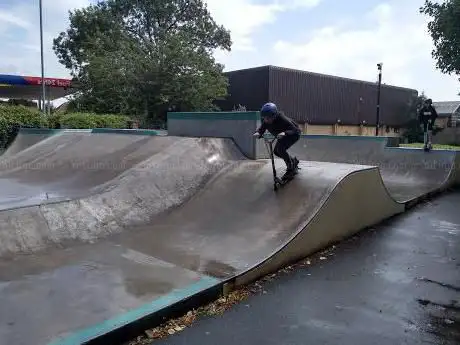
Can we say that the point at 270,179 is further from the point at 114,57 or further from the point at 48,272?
the point at 114,57

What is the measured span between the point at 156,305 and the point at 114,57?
24.9 meters

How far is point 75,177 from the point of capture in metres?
8.17

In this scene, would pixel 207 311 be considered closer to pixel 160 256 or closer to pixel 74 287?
pixel 160 256

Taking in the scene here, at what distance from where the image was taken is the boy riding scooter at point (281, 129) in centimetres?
644

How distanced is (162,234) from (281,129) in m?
2.74

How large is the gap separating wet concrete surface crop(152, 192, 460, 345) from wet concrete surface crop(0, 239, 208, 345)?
623mm

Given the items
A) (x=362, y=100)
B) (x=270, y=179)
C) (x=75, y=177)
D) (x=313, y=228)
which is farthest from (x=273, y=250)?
(x=362, y=100)

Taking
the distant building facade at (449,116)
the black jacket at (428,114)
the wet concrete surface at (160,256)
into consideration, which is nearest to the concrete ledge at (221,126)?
the wet concrete surface at (160,256)

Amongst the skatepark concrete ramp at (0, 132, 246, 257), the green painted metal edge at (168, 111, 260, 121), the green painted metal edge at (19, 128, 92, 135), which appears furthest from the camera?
the green painted metal edge at (19, 128, 92, 135)

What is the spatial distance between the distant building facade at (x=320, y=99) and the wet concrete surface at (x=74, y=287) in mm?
25524

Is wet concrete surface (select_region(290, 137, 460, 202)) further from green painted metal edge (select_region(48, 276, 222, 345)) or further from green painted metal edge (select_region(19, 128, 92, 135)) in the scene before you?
green painted metal edge (select_region(19, 128, 92, 135))

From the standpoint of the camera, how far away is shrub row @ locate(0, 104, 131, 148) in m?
16.1

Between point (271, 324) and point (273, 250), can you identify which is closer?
point (271, 324)

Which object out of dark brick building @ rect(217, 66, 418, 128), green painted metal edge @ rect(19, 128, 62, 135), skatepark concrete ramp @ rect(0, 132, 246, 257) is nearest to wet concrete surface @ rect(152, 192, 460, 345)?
skatepark concrete ramp @ rect(0, 132, 246, 257)
